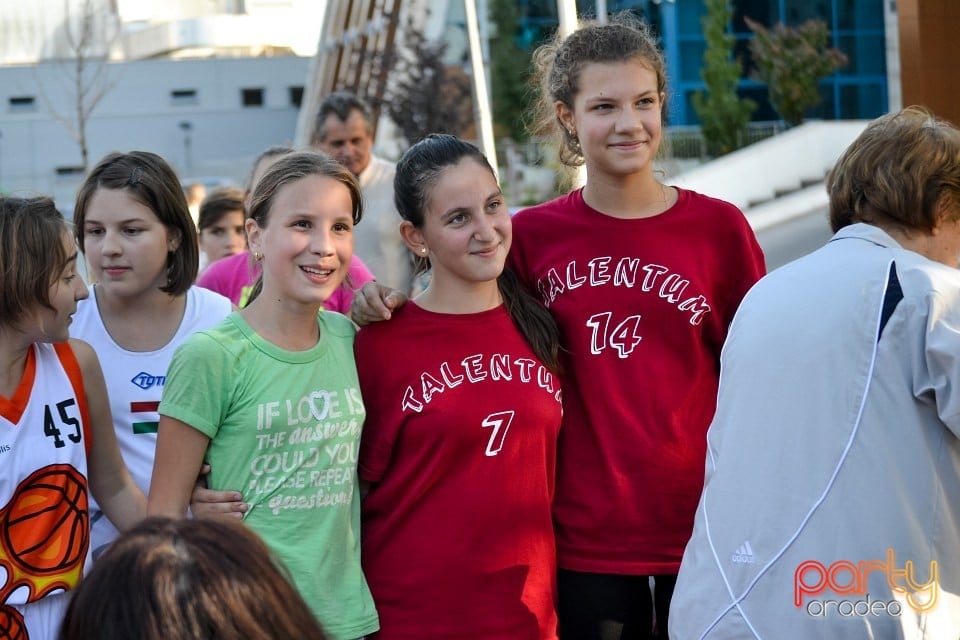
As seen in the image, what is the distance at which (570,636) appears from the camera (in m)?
3.32

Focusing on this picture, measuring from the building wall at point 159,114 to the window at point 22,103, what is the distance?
35mm

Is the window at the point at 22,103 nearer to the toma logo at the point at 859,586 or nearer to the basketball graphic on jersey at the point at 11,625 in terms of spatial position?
the basketball graphic on jersey at the point at 11,625

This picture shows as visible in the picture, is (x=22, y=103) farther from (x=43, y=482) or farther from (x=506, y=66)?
(x=43, y=482)

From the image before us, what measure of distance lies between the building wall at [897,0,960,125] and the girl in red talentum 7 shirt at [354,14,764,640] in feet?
32.6

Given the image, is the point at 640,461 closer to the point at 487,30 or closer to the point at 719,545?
the point at 719,545

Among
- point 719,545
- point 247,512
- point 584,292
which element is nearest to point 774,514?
point 719,545

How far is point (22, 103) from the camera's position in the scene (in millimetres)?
43562

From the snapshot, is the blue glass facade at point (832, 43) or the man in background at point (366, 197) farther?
the blue glass facade at point (832, 43)

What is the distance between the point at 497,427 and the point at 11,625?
125cm

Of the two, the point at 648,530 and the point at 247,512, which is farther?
the point at 648,530

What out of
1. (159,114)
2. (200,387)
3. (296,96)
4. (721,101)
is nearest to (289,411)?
(200,387)

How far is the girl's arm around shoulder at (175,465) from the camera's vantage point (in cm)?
297

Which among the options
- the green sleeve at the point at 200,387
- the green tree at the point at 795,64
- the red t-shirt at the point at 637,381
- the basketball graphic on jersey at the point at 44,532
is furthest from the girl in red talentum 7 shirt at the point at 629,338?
the green tree at the point at 795,64

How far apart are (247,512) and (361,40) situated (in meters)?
24.6
